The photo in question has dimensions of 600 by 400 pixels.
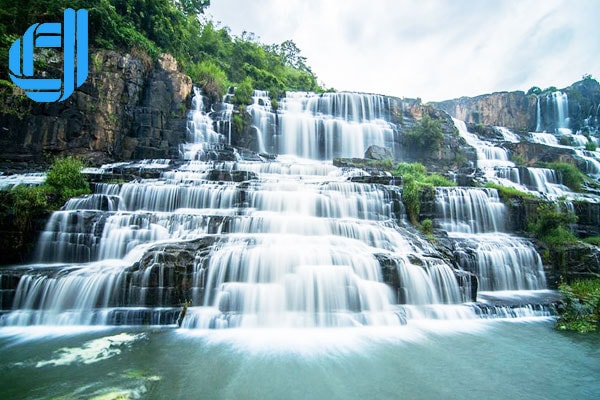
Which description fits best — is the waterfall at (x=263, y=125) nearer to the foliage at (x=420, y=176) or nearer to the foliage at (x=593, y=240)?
the foliage at (x=420, y=176)

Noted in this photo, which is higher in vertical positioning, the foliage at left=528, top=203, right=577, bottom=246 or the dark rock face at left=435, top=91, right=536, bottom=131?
the dark rock face at left=435, top=91, right=536, bottom=131

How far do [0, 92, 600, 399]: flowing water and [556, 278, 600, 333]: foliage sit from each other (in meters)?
0.57

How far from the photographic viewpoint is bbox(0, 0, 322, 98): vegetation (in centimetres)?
1616

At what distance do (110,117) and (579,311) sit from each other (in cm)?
1985

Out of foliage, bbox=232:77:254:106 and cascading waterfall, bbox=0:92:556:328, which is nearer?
cascading waterfall, bbox=0:92:556:328

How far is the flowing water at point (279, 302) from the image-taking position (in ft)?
16.0

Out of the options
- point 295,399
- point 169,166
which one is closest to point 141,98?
point 169,166

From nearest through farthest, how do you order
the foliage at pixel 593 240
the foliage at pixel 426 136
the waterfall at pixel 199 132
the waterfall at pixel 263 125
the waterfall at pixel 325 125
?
the foliage at pixel 593 240, the waterfall at pixel 199 132, the waterfall at pixel 263 125, the waterfall at pixel 325 125, the foliage at pixel 426 136

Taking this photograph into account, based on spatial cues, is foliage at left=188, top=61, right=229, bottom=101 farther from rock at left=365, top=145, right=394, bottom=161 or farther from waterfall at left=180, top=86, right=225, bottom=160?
rock at left=365, top=145, right=394, bottom=161

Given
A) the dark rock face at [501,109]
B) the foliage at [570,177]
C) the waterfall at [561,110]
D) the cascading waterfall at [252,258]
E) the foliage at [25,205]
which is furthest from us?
the dark rock face at [501,109]

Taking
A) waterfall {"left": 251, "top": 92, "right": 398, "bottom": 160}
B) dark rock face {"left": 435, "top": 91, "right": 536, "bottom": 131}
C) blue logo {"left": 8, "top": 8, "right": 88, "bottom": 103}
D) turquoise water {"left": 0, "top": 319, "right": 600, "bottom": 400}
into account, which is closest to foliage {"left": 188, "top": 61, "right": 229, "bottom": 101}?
waterfall {"left": 251, "top": 92, "right": 398, "bottom": 160}

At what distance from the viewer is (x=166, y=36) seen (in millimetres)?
22031

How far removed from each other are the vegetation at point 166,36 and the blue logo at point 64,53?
1.45 ft

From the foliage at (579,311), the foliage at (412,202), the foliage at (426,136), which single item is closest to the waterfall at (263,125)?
the foliage at (426,136)
